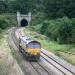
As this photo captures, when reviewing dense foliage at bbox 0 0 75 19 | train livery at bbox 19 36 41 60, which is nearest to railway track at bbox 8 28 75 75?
train livery at bbox 19 36 41 60

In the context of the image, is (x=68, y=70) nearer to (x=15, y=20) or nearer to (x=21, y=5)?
(x=15, y=20)

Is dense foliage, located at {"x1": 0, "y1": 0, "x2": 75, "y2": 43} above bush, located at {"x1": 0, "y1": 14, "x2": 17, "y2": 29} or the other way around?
above

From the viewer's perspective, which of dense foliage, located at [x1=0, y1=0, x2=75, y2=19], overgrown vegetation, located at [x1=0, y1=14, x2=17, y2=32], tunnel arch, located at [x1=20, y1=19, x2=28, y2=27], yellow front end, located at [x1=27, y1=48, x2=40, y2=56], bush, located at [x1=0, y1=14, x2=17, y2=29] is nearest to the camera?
yellow front end, located at [x1=27, y1=48, x2=40, y2=56]

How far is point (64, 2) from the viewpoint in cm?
8906

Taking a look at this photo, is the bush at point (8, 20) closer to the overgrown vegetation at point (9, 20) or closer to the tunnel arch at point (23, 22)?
the overgrown vegetation at point (9, 20)

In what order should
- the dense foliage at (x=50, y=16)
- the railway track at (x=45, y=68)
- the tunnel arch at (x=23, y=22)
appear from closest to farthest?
the railway track at (x=45, y=68), the dense foliage at (x=50, y=16), the tunnel arch at (x=23, y=22)

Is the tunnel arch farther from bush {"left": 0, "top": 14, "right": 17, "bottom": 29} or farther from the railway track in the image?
the railway track

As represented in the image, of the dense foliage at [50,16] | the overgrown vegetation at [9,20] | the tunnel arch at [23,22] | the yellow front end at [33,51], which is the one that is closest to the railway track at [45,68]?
the yellow front end at [33,51]

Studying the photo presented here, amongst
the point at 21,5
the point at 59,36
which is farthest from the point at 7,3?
the point at 59,36

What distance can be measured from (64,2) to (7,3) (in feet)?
171

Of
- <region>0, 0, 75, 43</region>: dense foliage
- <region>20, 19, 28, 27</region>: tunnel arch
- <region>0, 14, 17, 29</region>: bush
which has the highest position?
<region>0, 0, 75, 43</region>: dense foliage

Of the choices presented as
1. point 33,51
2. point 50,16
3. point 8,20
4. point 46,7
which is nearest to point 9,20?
point 8,20

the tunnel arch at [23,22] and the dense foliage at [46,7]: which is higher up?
the dense foliage at [46,7]

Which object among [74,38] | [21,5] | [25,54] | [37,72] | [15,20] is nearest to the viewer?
[37,72]
